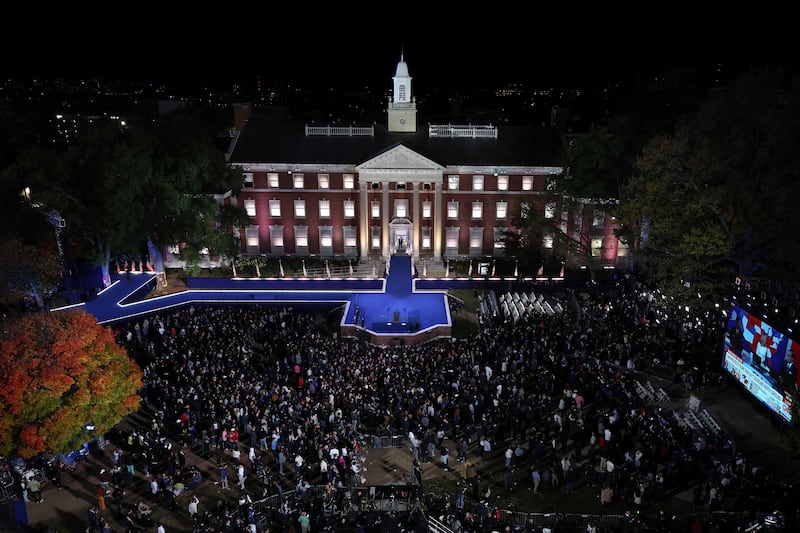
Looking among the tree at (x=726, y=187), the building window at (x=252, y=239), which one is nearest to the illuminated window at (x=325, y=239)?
the building window at (x=252, y=239)

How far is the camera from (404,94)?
52.6m

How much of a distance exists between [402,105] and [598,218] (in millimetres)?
18707

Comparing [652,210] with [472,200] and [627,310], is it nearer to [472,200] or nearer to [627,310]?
[627,310]

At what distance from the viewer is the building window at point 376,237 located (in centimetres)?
5191

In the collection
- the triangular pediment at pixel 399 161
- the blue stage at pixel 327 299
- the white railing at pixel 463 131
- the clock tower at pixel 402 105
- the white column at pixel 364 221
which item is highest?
the clock tower at pixel 402 105

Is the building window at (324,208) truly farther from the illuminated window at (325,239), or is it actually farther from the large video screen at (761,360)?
the large video screen at (761,360)

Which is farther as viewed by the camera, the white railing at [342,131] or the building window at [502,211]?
the white railing at [342,131]

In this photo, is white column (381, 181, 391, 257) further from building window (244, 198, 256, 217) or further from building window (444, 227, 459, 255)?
building window (244, 198, 256, 217)

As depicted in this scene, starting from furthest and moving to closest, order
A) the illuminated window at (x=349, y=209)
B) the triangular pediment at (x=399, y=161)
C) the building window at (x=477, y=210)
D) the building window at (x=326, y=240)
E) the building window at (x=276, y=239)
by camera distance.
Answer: the building window at (x=326, y=240), the building window at (x=276, y=239), the illuminated window at (x=349, y=209), the building window at (x=477, y=210), the triangular pediment at (x=399, y=161)

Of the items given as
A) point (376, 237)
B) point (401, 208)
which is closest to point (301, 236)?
point (376, 237)

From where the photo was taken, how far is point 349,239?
5241cm

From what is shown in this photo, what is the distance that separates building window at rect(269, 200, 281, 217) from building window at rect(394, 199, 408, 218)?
31.7 ft

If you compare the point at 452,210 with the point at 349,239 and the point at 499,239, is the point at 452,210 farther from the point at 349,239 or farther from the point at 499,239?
the point at 349,239

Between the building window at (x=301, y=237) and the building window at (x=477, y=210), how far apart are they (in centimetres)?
1400
